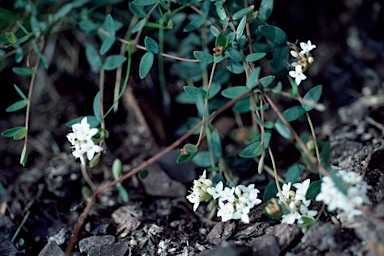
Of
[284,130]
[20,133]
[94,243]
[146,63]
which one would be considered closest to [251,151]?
[284,130]

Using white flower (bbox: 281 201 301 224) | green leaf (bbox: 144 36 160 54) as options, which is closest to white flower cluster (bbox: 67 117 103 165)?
green leaf (bbox: 144 36 160 54)

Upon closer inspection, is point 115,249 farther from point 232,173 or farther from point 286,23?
point 286,23

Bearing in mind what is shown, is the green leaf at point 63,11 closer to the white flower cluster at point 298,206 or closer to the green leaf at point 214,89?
the green leaf at point 214,89

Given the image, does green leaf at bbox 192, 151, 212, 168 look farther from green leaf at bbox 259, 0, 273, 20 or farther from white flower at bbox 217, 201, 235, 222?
green leaf at bbox 259, 0, 273, 20

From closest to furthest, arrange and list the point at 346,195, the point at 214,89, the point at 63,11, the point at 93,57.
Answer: the point at 346,195 → the point at 214,89 → the point at 63,11 → the point at 93,57

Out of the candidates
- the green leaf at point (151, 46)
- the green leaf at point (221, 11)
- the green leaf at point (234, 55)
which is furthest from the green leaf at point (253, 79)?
the green leaf at point (151, 46)

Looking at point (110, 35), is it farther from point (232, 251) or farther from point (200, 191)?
point (232, 251)

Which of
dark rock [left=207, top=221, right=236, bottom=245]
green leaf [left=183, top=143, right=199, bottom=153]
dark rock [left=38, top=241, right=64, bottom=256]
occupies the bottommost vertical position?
dark rock [left=38, top=241, right=64, bottom=256]

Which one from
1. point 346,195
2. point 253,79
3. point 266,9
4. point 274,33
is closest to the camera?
point 346,195
